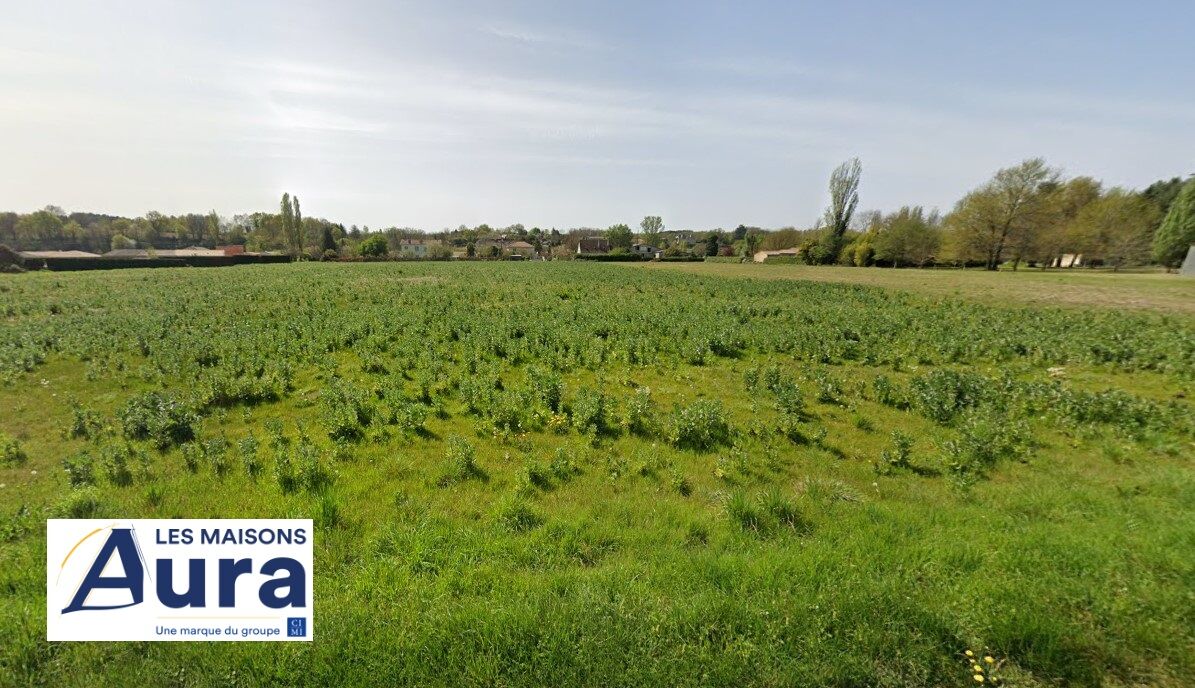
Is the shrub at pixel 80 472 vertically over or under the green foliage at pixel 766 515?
under

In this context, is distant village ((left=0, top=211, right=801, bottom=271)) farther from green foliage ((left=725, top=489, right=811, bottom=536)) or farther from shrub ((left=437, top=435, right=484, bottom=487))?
green foliage ((left=725, top=489, right=811, bottom=536))

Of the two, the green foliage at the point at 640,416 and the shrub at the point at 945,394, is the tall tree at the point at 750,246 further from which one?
the green foliage at the point at 640,416

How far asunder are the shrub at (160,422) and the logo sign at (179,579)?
3181 mm

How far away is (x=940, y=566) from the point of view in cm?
407

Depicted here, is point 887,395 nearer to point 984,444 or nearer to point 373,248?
point 984,444

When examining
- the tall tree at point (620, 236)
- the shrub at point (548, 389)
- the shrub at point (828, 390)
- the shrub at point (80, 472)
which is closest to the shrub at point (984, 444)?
the shrub at point (828, 390)

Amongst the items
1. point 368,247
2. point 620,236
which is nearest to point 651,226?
point 620,236

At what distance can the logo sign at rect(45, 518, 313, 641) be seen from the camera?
3.52 meters

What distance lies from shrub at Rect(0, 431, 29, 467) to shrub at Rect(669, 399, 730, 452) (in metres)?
9.55

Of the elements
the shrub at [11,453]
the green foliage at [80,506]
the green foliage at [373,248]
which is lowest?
the shrub at [11,453]

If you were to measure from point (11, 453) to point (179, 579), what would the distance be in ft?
18.5

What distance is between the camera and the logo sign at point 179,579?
11.5ft

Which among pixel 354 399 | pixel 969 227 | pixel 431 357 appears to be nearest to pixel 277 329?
pixel 431 357

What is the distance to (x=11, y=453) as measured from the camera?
21.5ft
